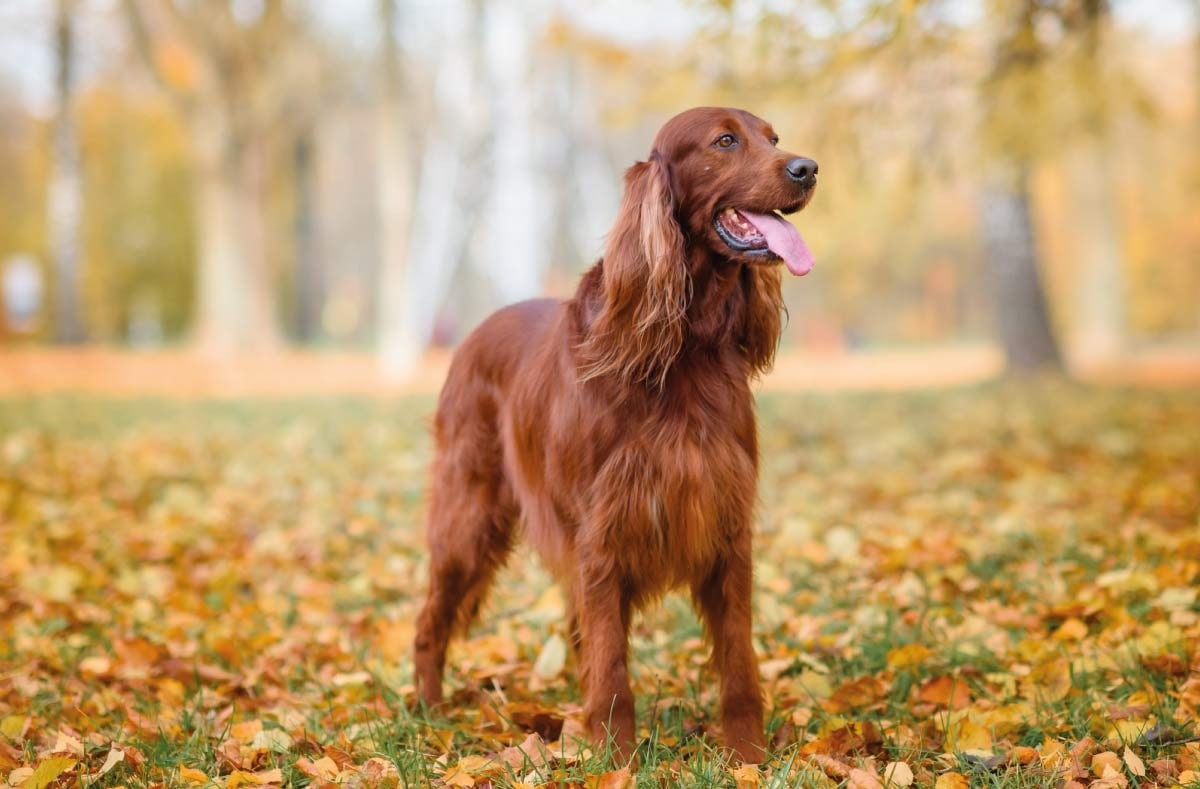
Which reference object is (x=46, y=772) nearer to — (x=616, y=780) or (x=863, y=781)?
(x=616, y=780)

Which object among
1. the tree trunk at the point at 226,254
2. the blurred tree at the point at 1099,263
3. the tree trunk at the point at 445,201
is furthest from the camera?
the blurred tree at the point at 1099,263

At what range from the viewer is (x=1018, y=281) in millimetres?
12047

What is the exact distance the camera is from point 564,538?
2.99m

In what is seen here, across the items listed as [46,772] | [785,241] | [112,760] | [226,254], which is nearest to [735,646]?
[785,241]

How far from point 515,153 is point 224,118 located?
A: 6528 millimetres

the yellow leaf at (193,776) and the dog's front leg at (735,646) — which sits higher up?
the dog's front leg at (735,646)

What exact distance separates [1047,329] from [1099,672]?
10.0 meters

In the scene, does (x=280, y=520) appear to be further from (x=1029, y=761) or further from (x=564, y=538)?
(x=1029, y=761)

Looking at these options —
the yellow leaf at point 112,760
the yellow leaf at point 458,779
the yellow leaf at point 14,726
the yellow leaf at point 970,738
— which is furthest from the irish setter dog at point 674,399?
the yellow leaf at point 14,726

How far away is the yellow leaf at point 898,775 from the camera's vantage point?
7.98 feet

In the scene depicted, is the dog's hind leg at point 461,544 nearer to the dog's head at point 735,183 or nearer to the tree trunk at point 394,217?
the dog's head at point 735,183

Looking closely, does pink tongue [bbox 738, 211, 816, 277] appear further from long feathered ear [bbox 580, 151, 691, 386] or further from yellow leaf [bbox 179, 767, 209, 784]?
yellow leaf [bbox 179, 767, 209, 784]

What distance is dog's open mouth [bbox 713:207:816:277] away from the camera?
8.66 ft

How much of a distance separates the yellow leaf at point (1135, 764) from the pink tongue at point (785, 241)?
131 cm
